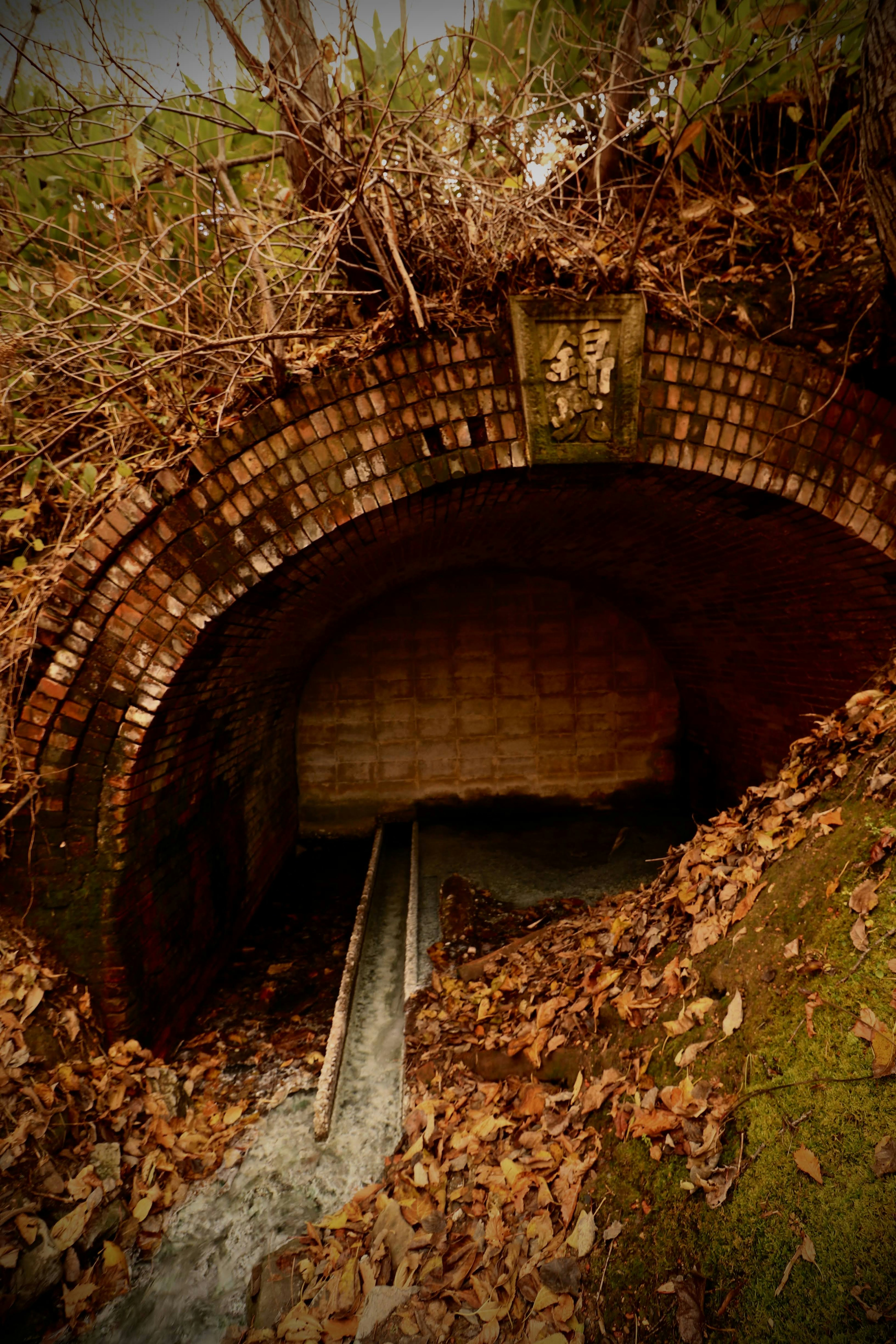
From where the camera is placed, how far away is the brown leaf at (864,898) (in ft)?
6.68

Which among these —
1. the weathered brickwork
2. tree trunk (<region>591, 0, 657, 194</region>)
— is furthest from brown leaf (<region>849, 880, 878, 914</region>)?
the weathered brickwork

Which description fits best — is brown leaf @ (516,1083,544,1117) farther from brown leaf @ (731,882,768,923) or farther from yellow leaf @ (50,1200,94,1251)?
yellow leaf @ (50,1200,94,1251)

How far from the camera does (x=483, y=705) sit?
24.1 ft

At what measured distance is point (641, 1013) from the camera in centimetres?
258

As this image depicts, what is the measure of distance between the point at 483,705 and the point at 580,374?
4487 mm

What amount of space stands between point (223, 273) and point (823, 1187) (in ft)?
14.7

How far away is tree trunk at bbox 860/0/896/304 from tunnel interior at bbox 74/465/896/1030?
4.42ft

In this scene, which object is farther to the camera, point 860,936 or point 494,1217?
point 494,1217

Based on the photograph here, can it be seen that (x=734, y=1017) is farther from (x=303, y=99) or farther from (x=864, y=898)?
(x=303, y=99)

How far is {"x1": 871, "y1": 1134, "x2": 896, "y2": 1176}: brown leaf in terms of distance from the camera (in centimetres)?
152

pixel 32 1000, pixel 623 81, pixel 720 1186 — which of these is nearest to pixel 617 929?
pixel 720 1186

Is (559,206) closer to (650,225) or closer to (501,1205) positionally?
(650,225)

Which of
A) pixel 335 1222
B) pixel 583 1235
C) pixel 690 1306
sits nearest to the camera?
pixel 690 1306

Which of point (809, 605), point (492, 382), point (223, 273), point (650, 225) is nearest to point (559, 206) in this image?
point (650, 225)
